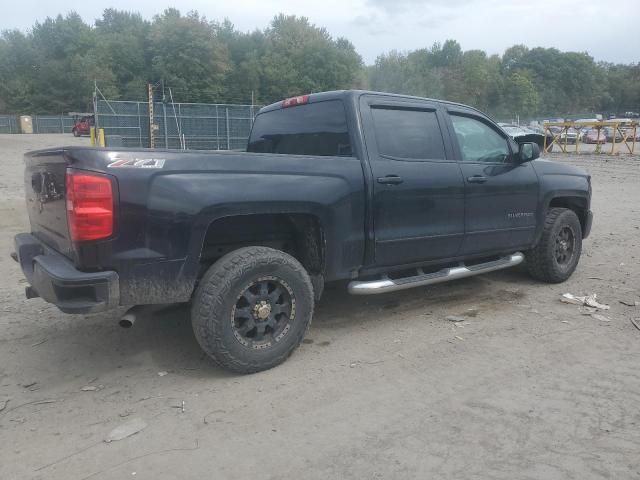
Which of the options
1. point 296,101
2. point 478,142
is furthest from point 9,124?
point 478,142

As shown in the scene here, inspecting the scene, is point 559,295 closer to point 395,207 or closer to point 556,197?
point 556,197

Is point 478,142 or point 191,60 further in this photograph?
point 191,60

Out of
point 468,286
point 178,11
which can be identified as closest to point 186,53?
point 178,11

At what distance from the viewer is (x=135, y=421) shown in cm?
306

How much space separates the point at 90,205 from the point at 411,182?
2376mm

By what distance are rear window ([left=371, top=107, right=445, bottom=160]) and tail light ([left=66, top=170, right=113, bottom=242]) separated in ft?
6.85

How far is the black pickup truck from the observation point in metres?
3.07

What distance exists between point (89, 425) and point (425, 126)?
3.39 metres

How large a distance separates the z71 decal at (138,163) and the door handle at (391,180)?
1667mm

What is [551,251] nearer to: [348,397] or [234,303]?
[348,397]

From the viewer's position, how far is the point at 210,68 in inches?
2564

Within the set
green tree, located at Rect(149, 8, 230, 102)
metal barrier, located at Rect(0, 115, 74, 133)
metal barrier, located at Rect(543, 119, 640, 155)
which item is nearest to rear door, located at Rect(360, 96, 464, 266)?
metal barrier, located at Rect(543, 119, 640, 155)

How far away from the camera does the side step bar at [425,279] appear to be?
161 inches

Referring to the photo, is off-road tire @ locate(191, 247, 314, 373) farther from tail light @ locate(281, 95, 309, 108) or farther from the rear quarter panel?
tail light @ locate(281, 95, 309, 108)
